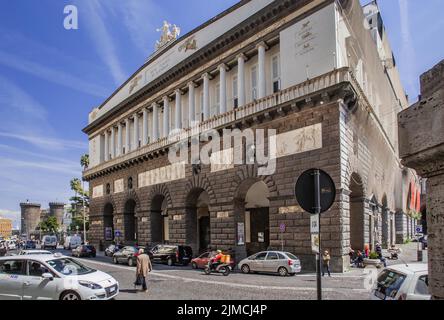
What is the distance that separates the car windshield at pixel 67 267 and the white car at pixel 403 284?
8.18 meters

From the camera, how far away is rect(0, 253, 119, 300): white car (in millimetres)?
10703

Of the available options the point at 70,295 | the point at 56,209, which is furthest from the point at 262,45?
the point at 56,209

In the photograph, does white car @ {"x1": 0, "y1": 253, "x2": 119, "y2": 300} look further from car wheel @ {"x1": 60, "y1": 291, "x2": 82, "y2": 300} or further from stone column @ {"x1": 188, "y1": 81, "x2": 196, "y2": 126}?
stone column @ {"x1": 188, "y1": 81, "x2": 196, "y2": 126}

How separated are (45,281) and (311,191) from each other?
337 inches

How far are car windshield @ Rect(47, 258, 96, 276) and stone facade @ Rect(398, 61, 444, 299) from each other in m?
10.4

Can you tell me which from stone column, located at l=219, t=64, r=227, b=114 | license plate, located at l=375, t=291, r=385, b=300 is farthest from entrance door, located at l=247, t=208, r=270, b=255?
license plate, located at l=375, t=291, r=385, b=300

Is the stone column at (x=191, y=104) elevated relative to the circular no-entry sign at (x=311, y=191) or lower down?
elevated

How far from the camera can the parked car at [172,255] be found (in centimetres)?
2934

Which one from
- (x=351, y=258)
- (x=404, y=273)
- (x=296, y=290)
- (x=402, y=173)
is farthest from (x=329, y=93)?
(x=402, y=173)

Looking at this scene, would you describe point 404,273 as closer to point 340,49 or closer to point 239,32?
point 340,49

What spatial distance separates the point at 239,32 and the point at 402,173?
36.2m

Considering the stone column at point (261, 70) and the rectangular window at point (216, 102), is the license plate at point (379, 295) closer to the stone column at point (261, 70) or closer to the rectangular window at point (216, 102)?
the stone column at point (261, 70)

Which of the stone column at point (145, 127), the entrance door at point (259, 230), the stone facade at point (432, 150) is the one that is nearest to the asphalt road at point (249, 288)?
the entrance door at point (259, 230)

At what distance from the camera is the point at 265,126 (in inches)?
1091
